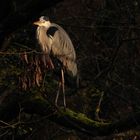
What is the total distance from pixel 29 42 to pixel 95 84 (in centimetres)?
101

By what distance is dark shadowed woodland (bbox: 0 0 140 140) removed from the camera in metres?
3.98

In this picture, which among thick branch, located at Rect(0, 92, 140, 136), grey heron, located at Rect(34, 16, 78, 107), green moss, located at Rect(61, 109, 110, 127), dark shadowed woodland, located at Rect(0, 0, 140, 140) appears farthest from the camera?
grey heron, located at Rect(34, 16, 78, 107)

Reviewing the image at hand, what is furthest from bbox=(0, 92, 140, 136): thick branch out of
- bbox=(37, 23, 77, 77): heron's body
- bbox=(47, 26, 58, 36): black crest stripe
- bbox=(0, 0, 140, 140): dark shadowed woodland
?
bbox=(47, 26, 58, 36): black crest stripe

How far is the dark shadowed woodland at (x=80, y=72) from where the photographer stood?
398 cm

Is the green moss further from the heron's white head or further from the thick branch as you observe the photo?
the heron's white head

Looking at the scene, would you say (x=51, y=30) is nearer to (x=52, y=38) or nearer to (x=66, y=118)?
(x=52, y=38)

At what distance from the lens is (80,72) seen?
6.70 m

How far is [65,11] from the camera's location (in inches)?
290

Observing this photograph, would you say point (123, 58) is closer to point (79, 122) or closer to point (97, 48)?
point (97, 48)

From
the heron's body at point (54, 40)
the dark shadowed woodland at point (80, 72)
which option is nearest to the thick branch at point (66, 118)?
the dark shadowed woodland at point (80, 72)

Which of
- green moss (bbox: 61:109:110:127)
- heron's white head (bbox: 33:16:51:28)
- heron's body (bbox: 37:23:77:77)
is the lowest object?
green moss (bbox: 61:109:110:127)

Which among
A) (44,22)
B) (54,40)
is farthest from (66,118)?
(44,22)

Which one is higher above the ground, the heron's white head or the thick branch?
the heron's white head

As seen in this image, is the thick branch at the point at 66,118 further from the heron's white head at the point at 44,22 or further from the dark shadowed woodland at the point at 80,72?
the heron's white head at the point at 44,22
